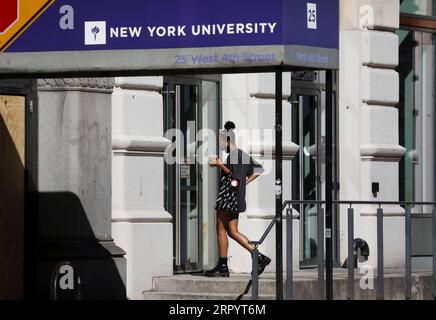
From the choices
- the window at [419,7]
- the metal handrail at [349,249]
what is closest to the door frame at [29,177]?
the metal handrail at [349,249]

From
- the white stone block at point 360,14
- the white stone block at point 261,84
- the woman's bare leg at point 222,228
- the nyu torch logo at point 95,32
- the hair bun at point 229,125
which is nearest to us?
the nyu torch logo at point 95,32

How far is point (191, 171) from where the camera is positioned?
1689cm

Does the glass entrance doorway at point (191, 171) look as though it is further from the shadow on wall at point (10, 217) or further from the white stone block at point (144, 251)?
the shadow on wall at point (10, 217)

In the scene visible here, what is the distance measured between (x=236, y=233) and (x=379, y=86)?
13.5 ft

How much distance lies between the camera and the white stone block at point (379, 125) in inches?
735

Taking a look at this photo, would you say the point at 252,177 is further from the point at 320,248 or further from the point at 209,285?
the point at 320,248

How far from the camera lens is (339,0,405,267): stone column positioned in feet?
61.0

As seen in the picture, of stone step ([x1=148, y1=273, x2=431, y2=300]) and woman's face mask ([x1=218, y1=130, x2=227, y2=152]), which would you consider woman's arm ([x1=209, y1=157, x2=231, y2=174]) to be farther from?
stone step ([x1=148, y1=273, x2=431, y2=300])

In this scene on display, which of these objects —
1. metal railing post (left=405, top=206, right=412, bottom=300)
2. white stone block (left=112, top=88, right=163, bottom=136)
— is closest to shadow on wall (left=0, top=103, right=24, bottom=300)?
white stone block (left=112, top=88, right=163, bottom=136)

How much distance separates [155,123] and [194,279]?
1.86m

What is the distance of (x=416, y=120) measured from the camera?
20.5 meters

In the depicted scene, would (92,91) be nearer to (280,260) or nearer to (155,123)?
(155,123)

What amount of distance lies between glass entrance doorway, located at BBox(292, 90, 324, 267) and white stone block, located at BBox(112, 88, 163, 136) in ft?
9.15
